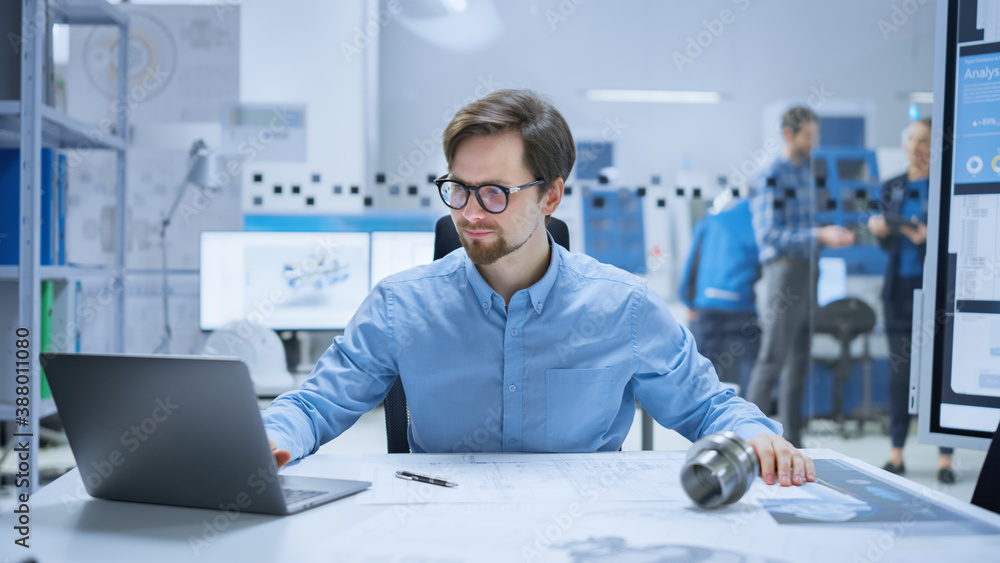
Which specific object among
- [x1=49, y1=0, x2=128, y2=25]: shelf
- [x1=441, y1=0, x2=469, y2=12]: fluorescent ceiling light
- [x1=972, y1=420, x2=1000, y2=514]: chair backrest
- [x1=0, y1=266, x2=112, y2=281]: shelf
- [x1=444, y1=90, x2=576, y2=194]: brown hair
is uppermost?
[x1=441, y1=0, x2=469, y2=12]: fluorescent ceiling light

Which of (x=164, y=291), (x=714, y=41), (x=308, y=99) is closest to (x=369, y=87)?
(x=308, y=99)

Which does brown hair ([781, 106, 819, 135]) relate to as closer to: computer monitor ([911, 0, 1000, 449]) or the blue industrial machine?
the blue industrial machine

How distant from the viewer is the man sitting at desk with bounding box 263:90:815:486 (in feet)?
4.24

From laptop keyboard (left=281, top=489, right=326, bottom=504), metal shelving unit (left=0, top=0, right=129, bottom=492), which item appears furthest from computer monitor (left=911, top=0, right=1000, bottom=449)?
metal shelving unit (left=0, top=0, right=129, bottom=492)

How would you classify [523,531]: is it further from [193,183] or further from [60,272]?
[193,183]

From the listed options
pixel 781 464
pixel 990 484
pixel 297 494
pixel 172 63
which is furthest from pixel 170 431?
pixel 172 63

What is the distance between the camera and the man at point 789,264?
330 cm

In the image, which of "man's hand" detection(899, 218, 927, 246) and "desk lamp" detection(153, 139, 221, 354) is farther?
"man's hand" detection(899, 218, 927, 246)

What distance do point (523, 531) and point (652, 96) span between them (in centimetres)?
274

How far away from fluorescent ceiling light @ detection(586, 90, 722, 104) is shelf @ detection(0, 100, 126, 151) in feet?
6.39

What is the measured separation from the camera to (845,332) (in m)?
3.42

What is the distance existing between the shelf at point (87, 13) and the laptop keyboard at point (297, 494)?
2030mm

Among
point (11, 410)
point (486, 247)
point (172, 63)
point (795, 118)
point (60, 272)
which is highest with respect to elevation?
point (172, 63)

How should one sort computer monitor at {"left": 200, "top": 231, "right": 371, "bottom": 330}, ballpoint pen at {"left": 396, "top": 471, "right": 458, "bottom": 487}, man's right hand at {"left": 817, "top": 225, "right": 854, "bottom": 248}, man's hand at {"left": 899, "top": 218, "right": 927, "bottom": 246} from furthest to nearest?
man's right hand at {"left": 817, "top": 225, "right": 854, "bottom": 248} < man's hand at {"left": 899, "top": 218, "right": 927, "bottom": 246} < computer monitor at {"left": 200, "top": 231, "right": 371, "bottom": 330} < ballpoint pen at {"left": 396, "top": 471, "right": 458, "bottom": 487}
